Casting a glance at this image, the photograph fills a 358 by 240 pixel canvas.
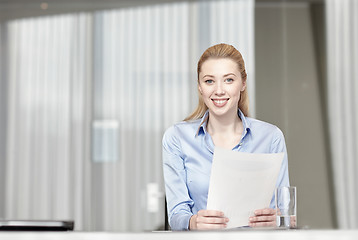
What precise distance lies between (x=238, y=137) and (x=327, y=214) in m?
2.78

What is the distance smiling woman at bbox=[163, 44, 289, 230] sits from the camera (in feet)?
5.70

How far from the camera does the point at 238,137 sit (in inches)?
70.6

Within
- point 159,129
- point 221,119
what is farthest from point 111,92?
point 221,119

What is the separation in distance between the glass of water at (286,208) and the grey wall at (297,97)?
2.97 meters

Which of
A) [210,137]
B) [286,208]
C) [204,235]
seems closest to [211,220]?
[286,208]

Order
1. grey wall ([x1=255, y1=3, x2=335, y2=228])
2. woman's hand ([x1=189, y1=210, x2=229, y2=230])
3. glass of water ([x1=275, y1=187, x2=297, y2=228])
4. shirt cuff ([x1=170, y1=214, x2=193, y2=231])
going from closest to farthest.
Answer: glass of water ([x1=275, y1=187, x2=297, y2=228])
woman's hand ([x1=189, y1=210, x2=229, y2=230])
shirt cuff ([x1=170, y1=214, x2=193, y2=231])
grey wall ([x1=255, y1=3, x2=335, y2=228])

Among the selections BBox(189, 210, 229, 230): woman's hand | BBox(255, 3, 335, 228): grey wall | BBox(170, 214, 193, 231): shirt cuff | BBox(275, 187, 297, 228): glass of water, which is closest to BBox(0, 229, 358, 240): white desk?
BBox(275, 187, 297, 228): glass of water

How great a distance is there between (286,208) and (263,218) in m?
0.20

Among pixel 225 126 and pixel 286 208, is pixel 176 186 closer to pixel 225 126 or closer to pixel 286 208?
pixel 225 126

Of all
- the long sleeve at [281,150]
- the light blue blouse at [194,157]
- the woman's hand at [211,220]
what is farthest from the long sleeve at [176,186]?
the long sleeve at [281,150]

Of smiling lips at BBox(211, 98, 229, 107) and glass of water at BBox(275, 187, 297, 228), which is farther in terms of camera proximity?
smiling lips at BBox(211, 98, 229, 107)

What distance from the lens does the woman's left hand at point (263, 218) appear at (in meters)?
1.50

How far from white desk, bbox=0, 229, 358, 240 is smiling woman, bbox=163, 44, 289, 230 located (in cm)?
98

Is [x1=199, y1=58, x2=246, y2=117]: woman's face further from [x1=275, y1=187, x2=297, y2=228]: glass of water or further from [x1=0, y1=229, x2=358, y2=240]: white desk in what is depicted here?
[x1=0, y1=229, x2=358, y2=240]: white desk
